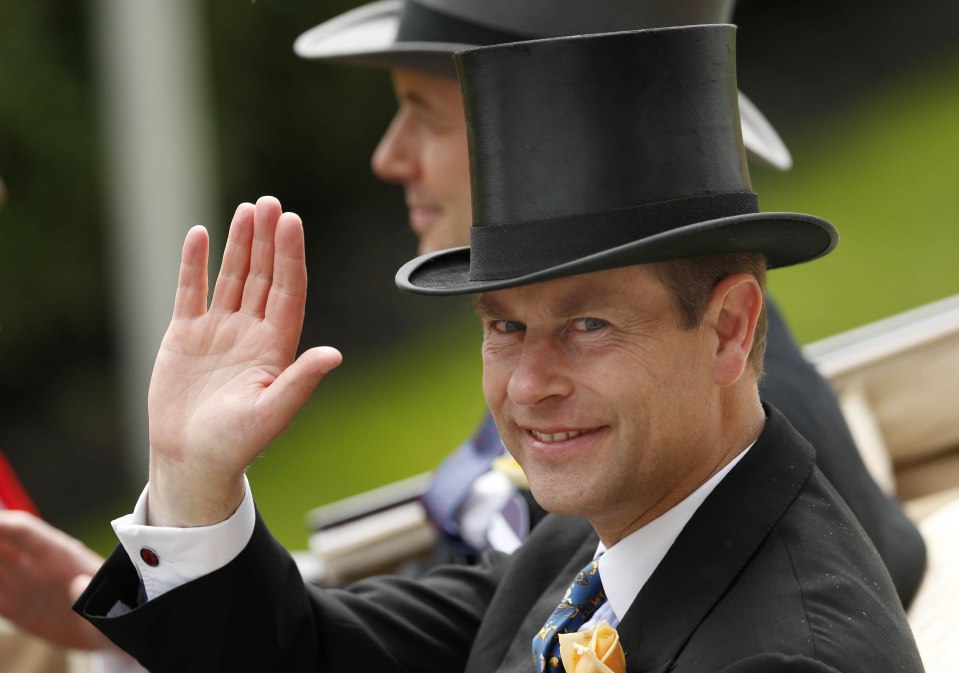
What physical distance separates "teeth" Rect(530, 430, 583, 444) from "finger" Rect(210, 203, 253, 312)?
611 millimetres

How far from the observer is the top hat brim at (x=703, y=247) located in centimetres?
180

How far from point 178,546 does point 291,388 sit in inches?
14.3

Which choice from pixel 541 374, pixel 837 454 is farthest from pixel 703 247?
pixel 837 454

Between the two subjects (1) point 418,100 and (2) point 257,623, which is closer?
(2) point 257,623

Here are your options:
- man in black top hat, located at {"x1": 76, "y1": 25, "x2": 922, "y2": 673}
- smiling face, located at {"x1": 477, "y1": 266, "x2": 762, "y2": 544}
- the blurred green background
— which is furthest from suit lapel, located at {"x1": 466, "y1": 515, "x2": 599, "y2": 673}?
the blurred green background

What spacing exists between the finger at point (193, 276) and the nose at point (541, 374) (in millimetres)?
621

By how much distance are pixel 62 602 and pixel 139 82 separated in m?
4.20

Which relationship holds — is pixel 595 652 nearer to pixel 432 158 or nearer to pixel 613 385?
pixel 613 385

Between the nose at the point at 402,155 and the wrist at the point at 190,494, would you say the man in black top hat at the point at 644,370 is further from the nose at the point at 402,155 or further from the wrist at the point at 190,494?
the nose at the point at 402,155

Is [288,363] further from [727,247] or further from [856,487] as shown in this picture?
[856,487]

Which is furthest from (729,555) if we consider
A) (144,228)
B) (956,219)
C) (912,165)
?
(912,165)

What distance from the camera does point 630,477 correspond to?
1.94 metres

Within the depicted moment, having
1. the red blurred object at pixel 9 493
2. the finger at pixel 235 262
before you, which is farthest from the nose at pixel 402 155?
the finger at pixel 235 262

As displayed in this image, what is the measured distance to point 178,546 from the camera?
2.24 meters
